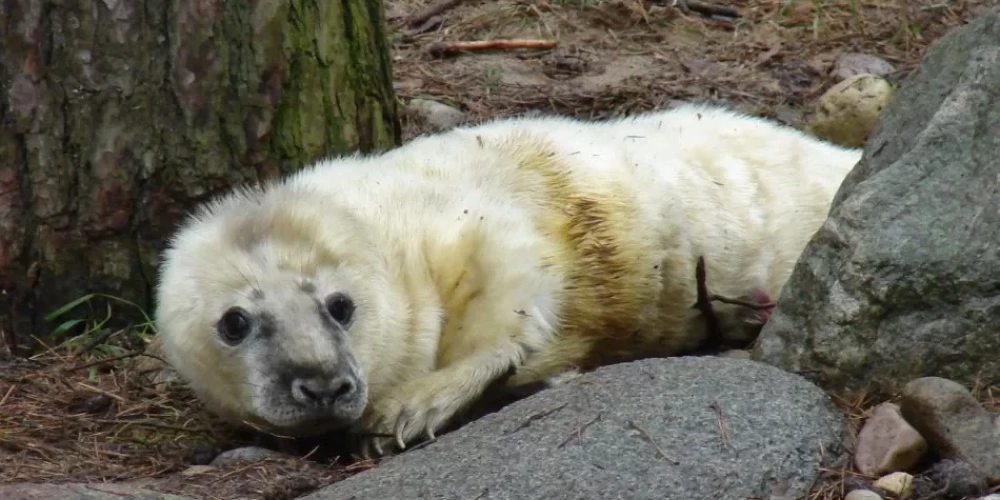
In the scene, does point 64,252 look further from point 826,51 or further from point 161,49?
point 826,51

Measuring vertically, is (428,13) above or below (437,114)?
above

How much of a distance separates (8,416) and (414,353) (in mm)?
1275

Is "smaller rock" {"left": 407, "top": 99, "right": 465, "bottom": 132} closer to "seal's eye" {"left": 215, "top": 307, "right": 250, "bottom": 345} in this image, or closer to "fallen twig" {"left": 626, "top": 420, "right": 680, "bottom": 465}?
"seal's eye" {"left": 215, "top": 307, "right": 250, "bottom": 345}

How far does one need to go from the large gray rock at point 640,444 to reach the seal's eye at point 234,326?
614mm

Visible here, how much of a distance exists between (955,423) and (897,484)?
0.67ft

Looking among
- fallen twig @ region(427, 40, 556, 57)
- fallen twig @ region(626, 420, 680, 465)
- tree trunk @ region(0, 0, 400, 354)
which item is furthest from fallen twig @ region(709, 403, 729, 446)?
fallen twig @ region(427, 40, 556, 57)

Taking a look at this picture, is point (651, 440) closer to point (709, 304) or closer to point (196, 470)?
point (709, 304)

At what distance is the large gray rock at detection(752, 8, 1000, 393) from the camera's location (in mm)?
3701

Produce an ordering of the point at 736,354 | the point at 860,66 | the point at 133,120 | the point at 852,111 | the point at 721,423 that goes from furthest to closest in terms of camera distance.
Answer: the point at 860,66, the point at 852,111, the point at 133,120, the point at 736,354, the point at 721,423

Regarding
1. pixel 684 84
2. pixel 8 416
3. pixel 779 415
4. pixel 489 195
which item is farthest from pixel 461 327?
pixel 684 84

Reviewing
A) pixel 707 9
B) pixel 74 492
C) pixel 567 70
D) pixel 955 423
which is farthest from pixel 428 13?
pixel 955 423

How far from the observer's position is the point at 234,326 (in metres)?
4.09

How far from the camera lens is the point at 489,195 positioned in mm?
4496

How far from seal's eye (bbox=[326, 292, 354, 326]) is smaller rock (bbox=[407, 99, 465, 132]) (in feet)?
7.64
